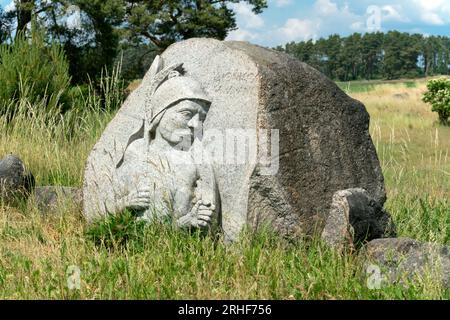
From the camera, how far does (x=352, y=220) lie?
14.7ft

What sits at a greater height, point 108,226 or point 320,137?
point 320,137

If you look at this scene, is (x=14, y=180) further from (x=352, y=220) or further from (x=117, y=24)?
(x=117, y=24)

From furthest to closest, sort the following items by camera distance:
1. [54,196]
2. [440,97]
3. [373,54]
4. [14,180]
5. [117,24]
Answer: [373,54] < [117,24] < [440,97] < [14,180] < [54,196]

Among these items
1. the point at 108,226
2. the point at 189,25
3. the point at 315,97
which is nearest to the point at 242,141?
the point at 315,97

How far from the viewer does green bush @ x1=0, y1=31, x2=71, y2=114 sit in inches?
368

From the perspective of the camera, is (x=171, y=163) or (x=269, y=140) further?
(x=171, y=163)

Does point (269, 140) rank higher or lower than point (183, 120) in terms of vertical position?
lower

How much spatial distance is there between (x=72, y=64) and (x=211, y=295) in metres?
13.9

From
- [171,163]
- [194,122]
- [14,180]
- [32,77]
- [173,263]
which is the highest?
[32,77]

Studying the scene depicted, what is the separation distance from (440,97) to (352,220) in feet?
49.9

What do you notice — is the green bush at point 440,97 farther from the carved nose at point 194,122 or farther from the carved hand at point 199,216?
the carved hand at point 199,216

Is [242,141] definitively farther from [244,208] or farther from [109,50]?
[109,50]

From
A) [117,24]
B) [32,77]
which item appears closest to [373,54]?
[117,24]
